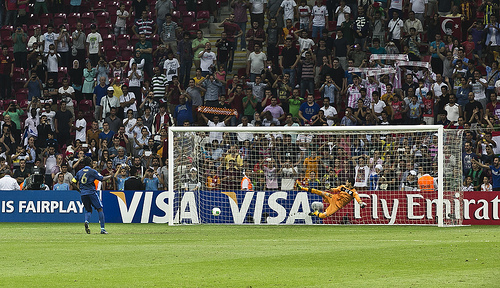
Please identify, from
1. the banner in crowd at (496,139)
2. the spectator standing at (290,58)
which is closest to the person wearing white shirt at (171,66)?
the spectator standing at (290,58)

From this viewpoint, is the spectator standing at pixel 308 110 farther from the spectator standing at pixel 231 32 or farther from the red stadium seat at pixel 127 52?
the red stadium seat at pixel 127 52

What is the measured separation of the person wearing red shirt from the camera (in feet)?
96.0

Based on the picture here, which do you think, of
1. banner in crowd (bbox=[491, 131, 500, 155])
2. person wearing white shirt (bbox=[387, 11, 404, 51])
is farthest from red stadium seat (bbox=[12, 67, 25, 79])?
banner in crowd (bbox=[491, 131, 500, 155])

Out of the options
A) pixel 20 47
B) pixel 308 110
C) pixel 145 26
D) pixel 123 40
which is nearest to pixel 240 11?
pixel 145 26

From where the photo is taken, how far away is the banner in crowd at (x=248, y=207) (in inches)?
823

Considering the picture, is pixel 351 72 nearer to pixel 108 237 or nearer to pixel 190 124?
pixel 190 124

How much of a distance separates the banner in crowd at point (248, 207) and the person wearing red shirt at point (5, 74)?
6.74 metres

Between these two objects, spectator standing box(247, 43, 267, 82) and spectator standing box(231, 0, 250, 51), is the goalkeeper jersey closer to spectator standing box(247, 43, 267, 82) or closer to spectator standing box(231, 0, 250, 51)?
spectator standing box(247, 43, 267, 82)

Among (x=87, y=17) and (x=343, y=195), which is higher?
(x=87, y=17)

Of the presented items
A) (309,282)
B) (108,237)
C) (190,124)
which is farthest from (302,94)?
(309,282)

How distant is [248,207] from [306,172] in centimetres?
193

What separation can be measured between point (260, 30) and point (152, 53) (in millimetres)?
4043

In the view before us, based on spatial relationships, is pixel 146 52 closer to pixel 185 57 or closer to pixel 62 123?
pixel 185 57

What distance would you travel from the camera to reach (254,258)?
12000 mm
